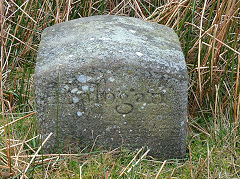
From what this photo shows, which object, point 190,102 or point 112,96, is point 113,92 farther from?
point 190,102

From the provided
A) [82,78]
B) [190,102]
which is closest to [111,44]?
[82,78]

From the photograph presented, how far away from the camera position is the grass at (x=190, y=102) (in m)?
2.15

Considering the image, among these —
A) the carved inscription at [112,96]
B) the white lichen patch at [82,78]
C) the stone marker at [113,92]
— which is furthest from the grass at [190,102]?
the white lichen patch at [82,78]

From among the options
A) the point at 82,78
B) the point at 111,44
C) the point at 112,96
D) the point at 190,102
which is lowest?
the point at 190,102

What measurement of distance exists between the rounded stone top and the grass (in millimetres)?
325

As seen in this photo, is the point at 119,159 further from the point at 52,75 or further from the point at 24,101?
the point at 24,101

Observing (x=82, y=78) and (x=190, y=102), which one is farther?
(x=190, y=102)

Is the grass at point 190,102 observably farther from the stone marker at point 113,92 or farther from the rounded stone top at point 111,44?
the rounded stone top at point 111,44

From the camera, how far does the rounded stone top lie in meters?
2.16

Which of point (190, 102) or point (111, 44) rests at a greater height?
point (111, 44)

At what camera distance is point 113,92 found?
86.1 inches

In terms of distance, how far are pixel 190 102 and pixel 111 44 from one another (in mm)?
922

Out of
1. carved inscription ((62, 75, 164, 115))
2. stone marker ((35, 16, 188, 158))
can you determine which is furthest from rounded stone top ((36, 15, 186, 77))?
carved inscription ((62, 75, 164, 115))

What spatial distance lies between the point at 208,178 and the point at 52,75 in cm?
99
